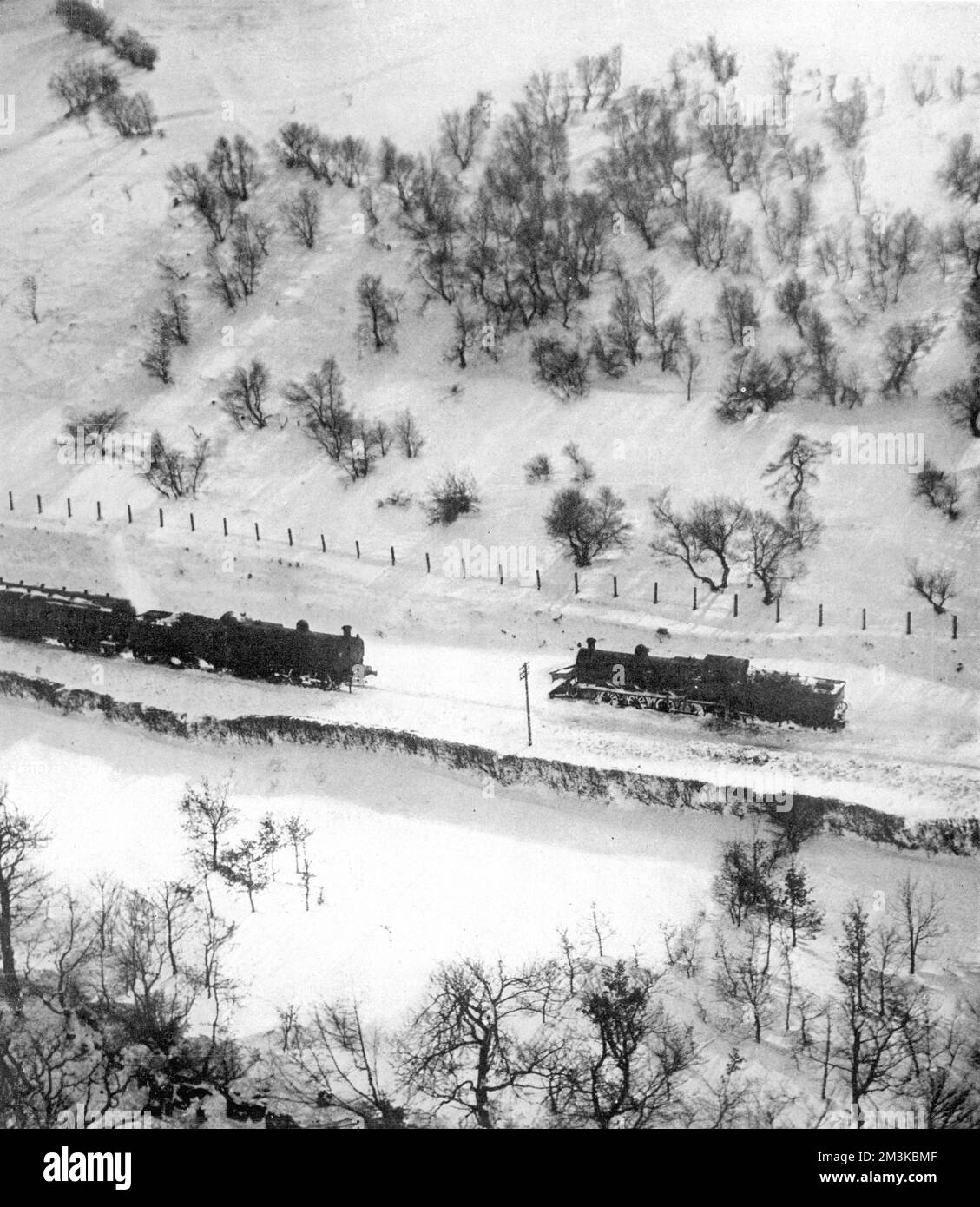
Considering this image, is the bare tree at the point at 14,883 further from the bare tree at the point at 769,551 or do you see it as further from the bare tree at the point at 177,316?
the bare tree at the point at 177,316

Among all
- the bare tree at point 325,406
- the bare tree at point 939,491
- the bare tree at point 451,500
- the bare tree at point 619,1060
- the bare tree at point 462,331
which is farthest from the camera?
the bare tree at point 462,331

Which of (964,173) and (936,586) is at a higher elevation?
(964,173)

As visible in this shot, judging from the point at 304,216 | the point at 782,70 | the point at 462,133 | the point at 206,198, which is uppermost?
the point at 782,70

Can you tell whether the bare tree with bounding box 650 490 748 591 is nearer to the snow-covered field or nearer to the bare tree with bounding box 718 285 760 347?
the bare tree with bounding box 718 285 760 347

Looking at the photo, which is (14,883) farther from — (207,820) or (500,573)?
(500,573)

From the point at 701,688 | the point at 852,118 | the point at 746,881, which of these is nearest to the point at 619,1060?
the point at 746,881

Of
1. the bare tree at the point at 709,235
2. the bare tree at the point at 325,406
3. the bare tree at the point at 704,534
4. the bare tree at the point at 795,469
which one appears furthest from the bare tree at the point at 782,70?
the bare tree at the point at 325,406
